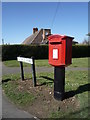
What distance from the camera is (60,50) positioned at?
5.58 m

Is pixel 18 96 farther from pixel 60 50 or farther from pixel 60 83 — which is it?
pixel 60 50

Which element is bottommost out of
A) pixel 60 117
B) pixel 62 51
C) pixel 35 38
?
pixel 60 117

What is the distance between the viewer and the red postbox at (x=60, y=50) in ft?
18.1

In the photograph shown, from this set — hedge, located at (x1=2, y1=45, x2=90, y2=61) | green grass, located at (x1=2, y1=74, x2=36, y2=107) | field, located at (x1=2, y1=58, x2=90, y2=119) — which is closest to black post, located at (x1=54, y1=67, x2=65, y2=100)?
field, located at (x1=2, y1=58, x2=90, y2=119)

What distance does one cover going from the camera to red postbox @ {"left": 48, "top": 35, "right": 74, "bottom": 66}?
18.1ft

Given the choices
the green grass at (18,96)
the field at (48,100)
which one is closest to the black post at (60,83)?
the field at (48,100)

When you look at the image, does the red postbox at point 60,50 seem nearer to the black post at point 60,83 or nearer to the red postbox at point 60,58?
the red postbox at point 60,58

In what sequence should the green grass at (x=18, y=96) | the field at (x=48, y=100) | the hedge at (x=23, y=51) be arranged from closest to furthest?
the field at (x=48, y=100)
the green grass at (x=18, y=96)
the hedge at (x=23, y=51)

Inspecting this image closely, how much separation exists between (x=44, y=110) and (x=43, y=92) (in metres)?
1.17

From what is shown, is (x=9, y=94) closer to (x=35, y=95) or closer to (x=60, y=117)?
(x=35, y=95)

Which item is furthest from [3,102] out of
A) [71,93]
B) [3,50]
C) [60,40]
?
[3,50]

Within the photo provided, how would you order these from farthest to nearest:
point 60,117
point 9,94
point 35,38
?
point 35,38, point 9,94, point 60,117

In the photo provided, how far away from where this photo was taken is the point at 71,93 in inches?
237

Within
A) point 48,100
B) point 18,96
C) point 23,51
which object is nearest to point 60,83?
point 48,100
